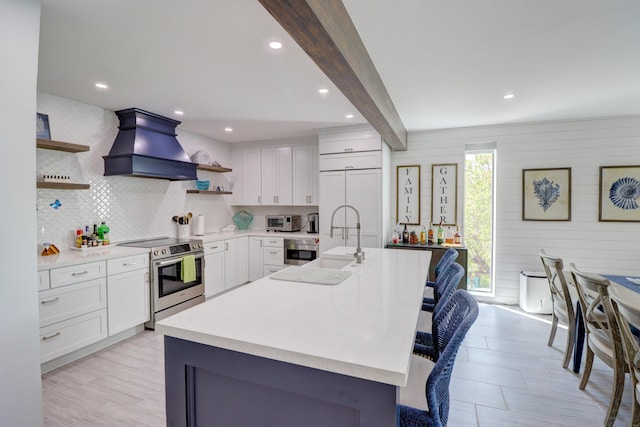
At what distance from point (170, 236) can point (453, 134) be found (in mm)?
4465

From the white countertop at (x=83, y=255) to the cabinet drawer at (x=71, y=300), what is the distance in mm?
210

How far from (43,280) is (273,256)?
2.91 m

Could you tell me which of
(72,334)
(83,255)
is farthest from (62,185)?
(72,334)

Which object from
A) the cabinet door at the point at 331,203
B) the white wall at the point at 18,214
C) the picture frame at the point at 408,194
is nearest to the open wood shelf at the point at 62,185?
the white wall at the point at 18,214

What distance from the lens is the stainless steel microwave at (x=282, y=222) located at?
515 centimetres

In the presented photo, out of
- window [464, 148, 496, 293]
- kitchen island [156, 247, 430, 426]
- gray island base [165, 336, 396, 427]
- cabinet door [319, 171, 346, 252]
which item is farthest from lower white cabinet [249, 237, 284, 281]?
gray island base [165, 336, 396, 427]

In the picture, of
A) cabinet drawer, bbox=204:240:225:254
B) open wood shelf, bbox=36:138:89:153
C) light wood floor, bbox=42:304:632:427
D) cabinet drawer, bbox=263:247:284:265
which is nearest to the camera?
light wood floor, bbox=42:304:632:427

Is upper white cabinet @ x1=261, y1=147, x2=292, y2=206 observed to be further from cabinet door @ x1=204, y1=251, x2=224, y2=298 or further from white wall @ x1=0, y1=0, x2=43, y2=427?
white wall @ x1=0, y1=0, x2=43, y2=427

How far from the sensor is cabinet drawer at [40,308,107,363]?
2551mm

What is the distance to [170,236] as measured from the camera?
4.44 metres

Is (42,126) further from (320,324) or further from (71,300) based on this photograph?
(320,324)

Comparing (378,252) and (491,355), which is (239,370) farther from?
(491,355)

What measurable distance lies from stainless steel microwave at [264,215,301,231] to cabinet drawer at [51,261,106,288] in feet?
8.73

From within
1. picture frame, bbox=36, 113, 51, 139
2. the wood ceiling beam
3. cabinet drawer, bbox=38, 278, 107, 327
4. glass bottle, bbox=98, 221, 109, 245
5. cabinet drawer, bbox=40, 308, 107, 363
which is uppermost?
the wood ceiling beam
